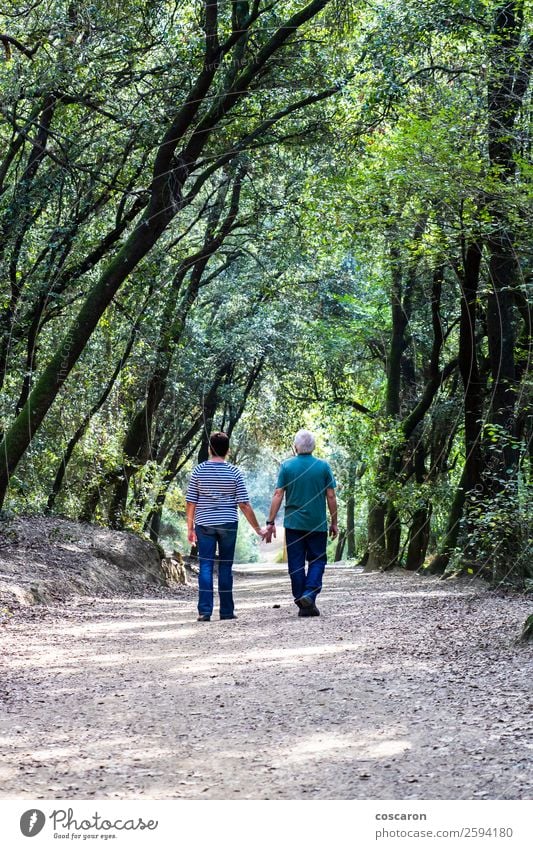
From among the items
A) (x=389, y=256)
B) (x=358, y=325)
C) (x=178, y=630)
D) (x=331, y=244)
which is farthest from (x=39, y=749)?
(x=358, y=325)

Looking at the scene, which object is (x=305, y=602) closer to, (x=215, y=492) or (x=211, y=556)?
(x=211, y=556)

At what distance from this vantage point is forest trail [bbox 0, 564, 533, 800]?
401cm

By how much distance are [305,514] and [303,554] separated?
1.59 ft

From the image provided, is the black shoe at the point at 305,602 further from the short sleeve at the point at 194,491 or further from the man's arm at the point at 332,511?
the short sleeve at the point at 194,491

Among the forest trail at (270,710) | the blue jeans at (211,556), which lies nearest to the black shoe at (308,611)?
the forest trail at (270,710)

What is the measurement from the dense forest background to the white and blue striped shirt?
2180 mm

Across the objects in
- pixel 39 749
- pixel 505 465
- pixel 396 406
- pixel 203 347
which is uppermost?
pixel 203 347

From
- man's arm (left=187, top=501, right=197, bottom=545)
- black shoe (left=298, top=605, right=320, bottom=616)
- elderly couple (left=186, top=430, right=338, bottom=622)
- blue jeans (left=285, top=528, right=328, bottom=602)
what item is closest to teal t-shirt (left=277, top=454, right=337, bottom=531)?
elderly couple (left=186, top=430, right=338, bottom=622)

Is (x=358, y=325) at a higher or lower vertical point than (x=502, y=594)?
higher

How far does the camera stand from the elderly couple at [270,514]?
32.9 ft

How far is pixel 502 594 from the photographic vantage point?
1235 centimetres

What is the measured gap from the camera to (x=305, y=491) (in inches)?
400
